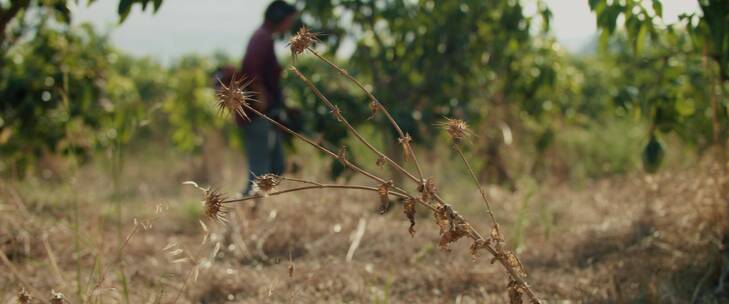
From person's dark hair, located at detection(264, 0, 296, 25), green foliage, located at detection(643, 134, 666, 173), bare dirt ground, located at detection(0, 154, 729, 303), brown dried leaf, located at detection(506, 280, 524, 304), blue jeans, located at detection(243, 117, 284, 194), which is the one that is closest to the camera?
brown dried leaf, located at detection(506, 280, 524, 304)

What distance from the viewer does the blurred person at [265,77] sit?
10.7 ft

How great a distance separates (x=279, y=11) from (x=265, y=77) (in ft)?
0.96

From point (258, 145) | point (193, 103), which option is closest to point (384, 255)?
point (258, 145)

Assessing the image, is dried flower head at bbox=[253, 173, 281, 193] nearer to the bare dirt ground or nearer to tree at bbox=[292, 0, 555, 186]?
the bare dirt ground

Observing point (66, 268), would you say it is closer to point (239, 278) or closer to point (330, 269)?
point (239, 278)

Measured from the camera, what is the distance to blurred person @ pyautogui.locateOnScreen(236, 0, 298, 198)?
3268 mm

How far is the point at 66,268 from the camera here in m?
2.71

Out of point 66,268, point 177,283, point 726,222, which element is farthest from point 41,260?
point 726,222

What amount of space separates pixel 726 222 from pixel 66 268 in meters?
2.18

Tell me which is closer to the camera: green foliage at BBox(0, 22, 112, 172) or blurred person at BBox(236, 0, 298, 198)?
blurred person at BBox(236, 0, 298, 198)

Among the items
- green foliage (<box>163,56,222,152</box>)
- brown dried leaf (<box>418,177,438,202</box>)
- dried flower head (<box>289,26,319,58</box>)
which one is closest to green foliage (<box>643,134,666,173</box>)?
brown dried leaf (<box>418,177,438,202</box>)

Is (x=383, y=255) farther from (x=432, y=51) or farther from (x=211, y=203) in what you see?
(x=211, y=203)

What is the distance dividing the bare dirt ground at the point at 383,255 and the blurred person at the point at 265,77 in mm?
245

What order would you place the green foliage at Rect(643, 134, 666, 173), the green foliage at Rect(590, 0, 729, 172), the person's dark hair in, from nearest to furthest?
the green foliage at Rect(590, 0, 729, 172) → the green foliage at Rect(643, 134, 666, 173) → the person's dark hair
